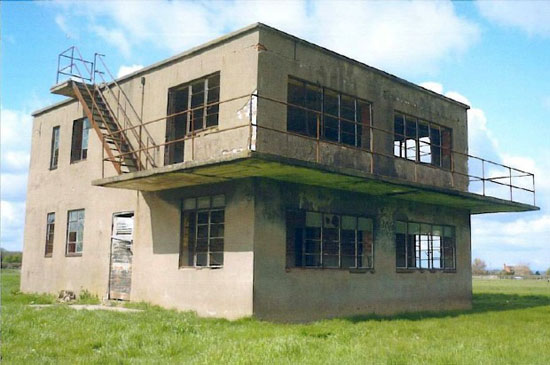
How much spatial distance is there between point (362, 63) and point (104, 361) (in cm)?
1242

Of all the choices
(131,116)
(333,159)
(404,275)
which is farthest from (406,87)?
(131,116)

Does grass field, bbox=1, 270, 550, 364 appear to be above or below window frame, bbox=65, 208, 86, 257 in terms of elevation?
below

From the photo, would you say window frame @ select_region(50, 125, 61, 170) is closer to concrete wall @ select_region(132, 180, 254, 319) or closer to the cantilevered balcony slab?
concrete wall @ select_region(132, 180, 254, 319)

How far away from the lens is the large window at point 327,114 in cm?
1725

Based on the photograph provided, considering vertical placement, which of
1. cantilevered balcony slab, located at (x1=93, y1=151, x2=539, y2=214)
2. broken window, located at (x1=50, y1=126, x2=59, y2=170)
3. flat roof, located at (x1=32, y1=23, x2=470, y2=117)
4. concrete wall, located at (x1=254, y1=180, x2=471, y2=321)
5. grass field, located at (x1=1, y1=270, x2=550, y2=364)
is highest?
flat roof, located at (x1=32, y1=23, x2=470, y2=117)

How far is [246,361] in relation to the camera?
32.0ft

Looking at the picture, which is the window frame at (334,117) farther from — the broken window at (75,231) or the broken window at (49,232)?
the broken window at (49,232)

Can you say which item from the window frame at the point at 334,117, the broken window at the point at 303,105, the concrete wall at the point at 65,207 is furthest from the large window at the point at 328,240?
the concrete wall at the point at 65,207

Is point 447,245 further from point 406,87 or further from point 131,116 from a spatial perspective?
point 131,116

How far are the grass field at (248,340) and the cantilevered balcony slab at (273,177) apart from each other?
3.56m

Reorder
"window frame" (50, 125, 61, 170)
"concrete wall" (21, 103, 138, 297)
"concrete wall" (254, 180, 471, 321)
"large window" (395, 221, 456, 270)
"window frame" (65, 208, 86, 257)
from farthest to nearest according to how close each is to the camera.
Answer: "window frame" (50, 125, 61, 170), "window frame" (65, 208, 86, 257), "large window" (395, 221, 456, 270), "concrete wall" (21, 103, 138, 297), "concrete wall" (254, 180, 471, 321)

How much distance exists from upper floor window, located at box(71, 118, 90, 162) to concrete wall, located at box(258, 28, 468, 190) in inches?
376

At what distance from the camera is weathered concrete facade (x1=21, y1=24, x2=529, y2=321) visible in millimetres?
15555

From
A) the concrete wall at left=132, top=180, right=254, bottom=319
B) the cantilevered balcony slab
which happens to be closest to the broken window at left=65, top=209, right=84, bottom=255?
the concrete wall at left=132, top=180, right=254, bottom=319
